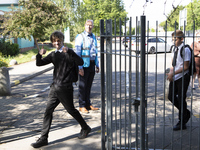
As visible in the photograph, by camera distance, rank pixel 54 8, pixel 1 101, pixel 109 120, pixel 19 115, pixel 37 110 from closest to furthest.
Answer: pixel 109 120 → pixel 19 115 → pixel 37 110 → pixel 1 101 → pixel 54 8

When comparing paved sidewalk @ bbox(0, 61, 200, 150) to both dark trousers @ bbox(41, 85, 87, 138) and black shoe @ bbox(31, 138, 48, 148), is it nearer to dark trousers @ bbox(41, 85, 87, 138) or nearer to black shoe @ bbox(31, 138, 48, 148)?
black shoe @ bbox(31, 138, 48, 148)

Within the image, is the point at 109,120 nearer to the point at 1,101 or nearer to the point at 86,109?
the point at 86,109

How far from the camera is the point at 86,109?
632 cm

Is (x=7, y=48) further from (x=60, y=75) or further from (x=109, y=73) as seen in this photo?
(x=109, y=73)

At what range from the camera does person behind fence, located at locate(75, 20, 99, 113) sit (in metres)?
6.04

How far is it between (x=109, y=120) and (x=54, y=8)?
20.6 meters

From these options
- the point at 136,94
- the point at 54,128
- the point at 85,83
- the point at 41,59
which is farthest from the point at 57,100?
the point at 85,83

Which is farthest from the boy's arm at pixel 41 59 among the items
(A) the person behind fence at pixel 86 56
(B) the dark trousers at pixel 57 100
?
(A) the person behind fence at pixel 86 56

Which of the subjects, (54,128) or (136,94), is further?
(54,128)

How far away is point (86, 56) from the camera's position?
6082 millimetres

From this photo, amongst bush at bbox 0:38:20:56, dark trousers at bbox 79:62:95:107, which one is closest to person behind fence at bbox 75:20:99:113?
dark trousers at bbox 79:62:95:107

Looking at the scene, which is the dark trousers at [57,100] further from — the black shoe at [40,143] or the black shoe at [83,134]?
the black shoe at [83,134]

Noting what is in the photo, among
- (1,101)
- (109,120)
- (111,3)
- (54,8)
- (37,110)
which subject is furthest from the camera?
(111,3)

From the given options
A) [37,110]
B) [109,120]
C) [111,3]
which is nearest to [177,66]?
[109,120]
